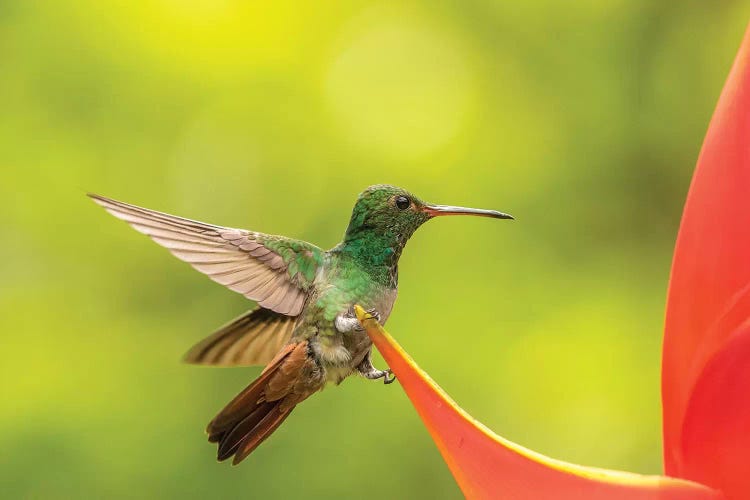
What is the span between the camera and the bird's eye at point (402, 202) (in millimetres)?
678

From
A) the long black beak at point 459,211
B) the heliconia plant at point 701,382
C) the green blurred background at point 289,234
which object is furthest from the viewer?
the green blurred background at point 289,234

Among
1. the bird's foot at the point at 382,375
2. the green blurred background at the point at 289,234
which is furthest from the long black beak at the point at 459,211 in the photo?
the green blurred background at the point at 289,234

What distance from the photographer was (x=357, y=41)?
6.54 feet

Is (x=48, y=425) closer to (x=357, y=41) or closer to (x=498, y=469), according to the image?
(x=357, y=41)

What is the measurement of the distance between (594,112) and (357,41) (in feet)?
1.82

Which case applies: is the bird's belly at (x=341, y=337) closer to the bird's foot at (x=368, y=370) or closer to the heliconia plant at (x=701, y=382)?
the bird's foot at (x=368, y=370)

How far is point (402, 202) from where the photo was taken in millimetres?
683

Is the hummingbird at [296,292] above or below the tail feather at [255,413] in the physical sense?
above

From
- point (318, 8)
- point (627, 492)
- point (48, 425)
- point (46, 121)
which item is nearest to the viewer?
point (627, 492)

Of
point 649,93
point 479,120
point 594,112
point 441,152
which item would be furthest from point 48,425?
point 649,93

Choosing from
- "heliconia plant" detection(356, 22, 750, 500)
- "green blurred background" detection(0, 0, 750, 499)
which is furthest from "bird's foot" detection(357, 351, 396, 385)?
"green blurred background" detection(0, 0, 750, 499)

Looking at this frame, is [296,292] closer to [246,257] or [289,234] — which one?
[246,257]

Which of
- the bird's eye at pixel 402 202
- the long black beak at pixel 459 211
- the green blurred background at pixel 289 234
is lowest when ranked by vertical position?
the green blurred background at pixel 289 234

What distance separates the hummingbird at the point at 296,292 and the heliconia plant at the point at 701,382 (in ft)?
0.80
